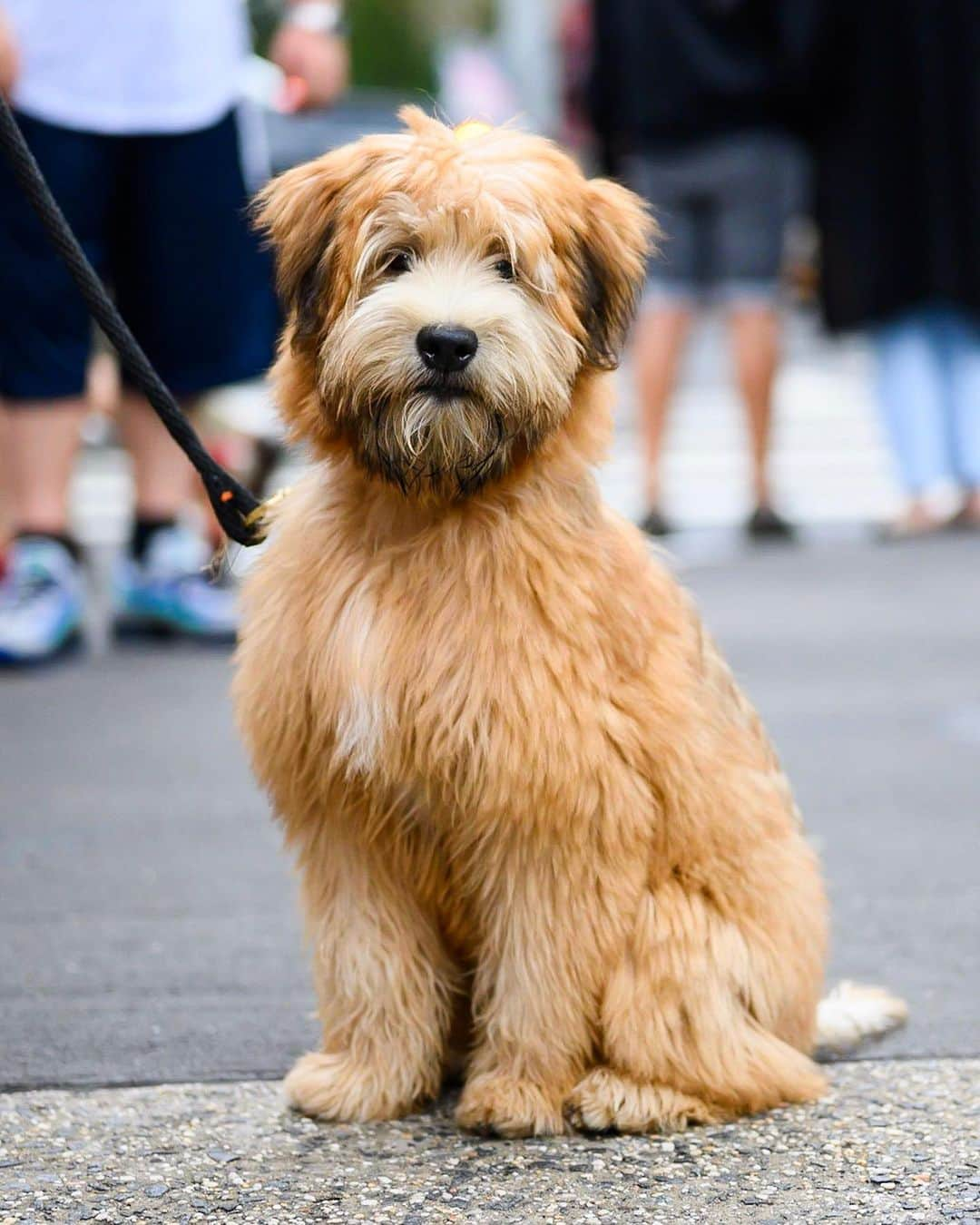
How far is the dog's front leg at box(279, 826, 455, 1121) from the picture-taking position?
9.27ft

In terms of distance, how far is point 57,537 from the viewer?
5805mm

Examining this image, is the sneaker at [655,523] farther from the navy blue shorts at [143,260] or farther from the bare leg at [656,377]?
the navy blue shorts at [143,260]

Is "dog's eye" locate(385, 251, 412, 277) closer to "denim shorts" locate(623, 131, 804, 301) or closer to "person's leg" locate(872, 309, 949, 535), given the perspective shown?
"denim shorts" locate(623, 131, 804, 301)

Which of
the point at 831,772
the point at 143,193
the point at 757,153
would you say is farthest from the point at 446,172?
the point at 757,153

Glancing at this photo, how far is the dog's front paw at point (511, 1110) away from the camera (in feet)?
8.99

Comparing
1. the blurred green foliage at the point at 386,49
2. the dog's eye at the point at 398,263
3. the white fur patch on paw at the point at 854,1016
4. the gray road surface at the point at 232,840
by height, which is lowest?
the gray road surface at the point at 232,840

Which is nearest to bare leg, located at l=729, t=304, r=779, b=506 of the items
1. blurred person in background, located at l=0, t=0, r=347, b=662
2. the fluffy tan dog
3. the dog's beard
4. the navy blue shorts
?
blurred person in background, located at l=0, t=0, r=347, b=662

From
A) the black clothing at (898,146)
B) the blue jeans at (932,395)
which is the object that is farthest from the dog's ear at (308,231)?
the blue jeans at (932,395)

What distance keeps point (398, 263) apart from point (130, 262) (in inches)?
122

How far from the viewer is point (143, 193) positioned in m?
5.51

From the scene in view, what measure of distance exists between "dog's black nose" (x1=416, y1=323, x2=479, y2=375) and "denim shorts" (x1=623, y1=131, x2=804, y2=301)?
510cm

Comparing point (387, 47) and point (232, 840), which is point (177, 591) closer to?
point (232, 840)

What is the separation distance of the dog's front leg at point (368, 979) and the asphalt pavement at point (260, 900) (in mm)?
60

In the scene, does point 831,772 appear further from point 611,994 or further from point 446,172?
point 446,172
